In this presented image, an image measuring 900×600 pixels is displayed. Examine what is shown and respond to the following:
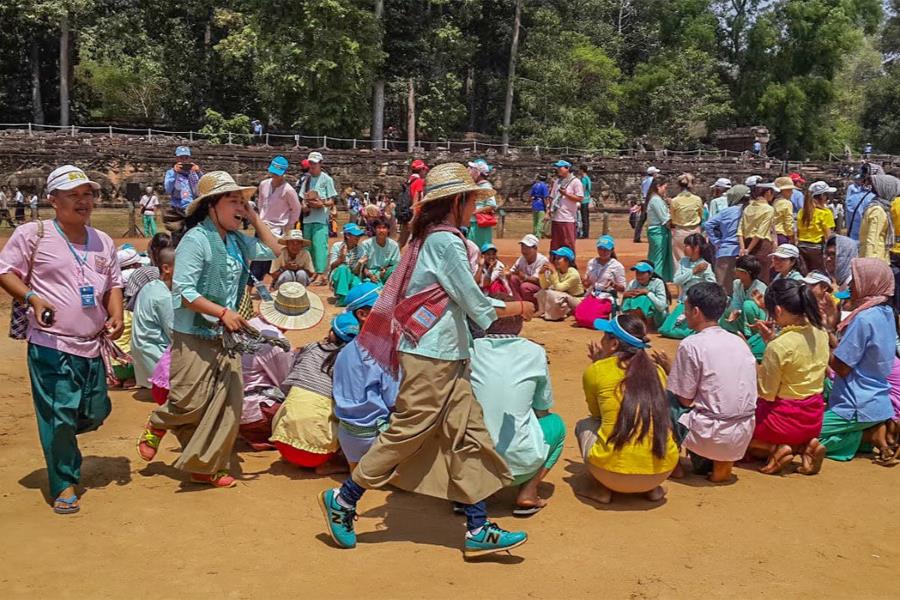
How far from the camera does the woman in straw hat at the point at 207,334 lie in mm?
4637

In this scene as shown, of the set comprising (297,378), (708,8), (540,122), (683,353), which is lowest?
(297,378)

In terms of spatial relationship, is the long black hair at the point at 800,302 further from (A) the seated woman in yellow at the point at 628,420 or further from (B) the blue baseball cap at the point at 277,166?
(B) the blue baseball cap at the point at 277,166

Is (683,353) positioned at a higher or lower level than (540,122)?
lower

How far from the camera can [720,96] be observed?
40.0 m

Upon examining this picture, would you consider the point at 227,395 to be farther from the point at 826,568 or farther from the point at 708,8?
the point at 708,8

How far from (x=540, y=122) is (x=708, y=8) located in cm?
1397

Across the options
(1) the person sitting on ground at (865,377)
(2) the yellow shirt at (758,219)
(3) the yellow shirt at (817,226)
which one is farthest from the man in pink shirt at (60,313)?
(3) the yellow shirt at (817,226)

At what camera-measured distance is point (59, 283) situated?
457cm

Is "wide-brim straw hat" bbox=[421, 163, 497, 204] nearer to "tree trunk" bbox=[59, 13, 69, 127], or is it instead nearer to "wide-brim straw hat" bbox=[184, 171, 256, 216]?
"wide-brim straw hat" bbox=[184, 171, 256, 216]

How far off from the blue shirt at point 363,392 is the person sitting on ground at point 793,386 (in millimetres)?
2417

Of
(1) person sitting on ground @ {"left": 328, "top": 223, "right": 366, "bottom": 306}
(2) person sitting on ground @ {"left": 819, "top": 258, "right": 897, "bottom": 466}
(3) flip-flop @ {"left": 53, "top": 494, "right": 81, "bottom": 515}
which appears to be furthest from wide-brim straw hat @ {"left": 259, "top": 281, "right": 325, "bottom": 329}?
(1) person sitting on ground @ {"left": 328, "top": 223, "right": 366, "bottom": 306}

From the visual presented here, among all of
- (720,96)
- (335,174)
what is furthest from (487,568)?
(720,96)

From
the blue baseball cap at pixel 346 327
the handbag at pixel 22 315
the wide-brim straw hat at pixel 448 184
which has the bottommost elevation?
the blue baseball cap at pixel 346 327

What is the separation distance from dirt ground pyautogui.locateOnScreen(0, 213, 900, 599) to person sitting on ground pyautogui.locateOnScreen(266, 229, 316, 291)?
5313 mm
